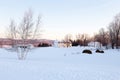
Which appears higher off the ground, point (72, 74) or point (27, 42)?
point (27, 42)

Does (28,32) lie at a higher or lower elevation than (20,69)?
higher

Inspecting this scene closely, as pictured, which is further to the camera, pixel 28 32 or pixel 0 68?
pixel 28 32

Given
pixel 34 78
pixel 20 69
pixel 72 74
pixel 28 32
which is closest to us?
pixel 34 78

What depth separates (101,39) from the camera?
105250 millimetres

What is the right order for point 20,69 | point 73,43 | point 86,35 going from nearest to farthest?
point 20,69 → point 73,43 → point 86,35

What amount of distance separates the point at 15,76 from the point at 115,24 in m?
80.0

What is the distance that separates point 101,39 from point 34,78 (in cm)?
9609

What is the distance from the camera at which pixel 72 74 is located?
12.3m

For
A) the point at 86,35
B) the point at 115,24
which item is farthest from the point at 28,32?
the point at 86,35

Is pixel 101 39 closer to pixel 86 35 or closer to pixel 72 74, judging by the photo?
pixel 86 35

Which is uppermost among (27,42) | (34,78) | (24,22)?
(24,22)

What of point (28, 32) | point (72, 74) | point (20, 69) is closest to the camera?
point (72, 74)

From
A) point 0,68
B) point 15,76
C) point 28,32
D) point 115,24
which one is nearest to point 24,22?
point 28,32

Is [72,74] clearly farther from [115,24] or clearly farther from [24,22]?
[115,24]
